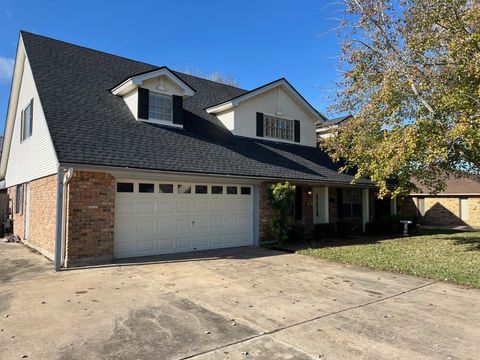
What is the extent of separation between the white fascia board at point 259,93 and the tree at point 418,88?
11.1 feet

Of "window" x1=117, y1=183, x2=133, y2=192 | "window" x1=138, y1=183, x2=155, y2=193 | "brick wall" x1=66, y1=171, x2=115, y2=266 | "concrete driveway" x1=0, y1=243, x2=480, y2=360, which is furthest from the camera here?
"window" x1=138, y1=183, x2=155, y2=193

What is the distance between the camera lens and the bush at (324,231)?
15273 mm

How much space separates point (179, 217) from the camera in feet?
37.7

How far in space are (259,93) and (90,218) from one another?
30.5ft

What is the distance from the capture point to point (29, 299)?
21.0 ft

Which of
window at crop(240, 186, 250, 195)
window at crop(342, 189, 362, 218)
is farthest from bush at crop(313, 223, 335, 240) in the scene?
window at crop(240, 186, 250, 195)

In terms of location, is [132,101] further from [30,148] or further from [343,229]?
[343,229]

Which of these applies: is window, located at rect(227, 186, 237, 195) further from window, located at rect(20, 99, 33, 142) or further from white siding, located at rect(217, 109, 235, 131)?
window, located at rect(20, 99, 33, 142)

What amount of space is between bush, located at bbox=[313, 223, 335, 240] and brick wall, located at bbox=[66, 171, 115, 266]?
8670 mm

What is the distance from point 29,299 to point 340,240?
12.0 meters

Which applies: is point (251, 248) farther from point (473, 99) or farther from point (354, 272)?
point (473, 99)

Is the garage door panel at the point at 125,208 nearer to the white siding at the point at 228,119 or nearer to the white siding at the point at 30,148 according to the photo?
the white siding at the point at 30,148

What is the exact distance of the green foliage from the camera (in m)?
13.0

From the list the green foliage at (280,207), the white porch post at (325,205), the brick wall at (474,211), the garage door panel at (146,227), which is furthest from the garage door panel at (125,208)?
the brick wall at (474,211)
